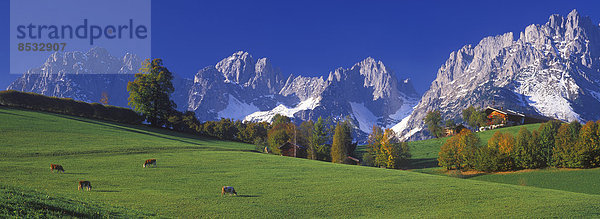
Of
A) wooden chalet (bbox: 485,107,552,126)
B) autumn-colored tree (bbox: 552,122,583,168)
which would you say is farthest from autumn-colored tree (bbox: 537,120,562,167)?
wooden chalet (bbox: 485,107,552,126)

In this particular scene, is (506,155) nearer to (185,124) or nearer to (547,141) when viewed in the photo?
(547,141)

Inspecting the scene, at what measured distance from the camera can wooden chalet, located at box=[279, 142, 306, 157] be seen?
285 ft

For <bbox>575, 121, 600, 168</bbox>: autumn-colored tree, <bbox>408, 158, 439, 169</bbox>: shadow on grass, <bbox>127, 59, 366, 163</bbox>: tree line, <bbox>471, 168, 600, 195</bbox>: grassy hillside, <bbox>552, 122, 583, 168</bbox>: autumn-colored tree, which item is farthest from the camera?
<bbox>127, 59, 366, 163</bbox>: tree line

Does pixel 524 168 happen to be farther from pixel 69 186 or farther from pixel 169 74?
pixel 169 74

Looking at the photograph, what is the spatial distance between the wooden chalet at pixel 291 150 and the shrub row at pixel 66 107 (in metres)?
38.2

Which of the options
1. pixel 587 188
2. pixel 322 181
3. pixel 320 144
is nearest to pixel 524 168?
pixel 587 188

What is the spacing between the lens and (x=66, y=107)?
77.6m

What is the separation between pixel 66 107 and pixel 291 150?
53.5m

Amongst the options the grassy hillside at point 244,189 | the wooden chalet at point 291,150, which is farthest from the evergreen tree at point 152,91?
the grassy hillside at point 244,189

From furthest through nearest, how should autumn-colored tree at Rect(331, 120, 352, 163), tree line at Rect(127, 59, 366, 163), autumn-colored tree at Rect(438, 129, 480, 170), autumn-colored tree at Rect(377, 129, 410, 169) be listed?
tree line at Rect(127, 59, 366, 163) < autumn-colored tree at Rect(331, 120, 352, 163) < autumn-colored tree at Rect(377, 129, 410, 169) < autumn-colored tree at Rect(438, 129, 480, 170)

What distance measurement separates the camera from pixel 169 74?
9044 centimetres

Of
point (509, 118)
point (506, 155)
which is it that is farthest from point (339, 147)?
point (509, 118)

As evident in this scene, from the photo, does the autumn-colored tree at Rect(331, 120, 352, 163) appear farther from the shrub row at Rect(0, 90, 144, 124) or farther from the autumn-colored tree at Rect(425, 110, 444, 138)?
the autumn-colored tree at Rect(425, 110, 444, 138)

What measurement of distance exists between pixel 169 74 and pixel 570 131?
292 feet
